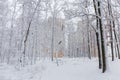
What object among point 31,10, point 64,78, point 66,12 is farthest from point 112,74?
point 31,10

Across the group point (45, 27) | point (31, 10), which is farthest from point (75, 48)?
point (31, 10)

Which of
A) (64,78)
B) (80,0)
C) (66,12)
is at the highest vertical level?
(80,0)

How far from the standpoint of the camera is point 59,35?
147 ft

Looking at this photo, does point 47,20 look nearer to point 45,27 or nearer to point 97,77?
point 45,27

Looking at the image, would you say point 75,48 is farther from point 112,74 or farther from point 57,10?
point 112,74

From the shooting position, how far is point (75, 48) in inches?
2373

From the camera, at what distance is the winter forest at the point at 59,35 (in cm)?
1350

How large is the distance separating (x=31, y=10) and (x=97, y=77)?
53.7 feet

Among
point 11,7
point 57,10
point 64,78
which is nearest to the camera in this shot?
point 64,78

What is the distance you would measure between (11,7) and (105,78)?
94.3ft

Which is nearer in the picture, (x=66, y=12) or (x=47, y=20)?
(x=66, y=12)

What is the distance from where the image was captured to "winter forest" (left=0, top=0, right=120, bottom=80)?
44.3 ft

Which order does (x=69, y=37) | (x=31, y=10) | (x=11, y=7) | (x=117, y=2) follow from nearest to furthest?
(x=117, y=2)
(x=31, y=10)
(x=11, y=7)
(x=69, y=37)

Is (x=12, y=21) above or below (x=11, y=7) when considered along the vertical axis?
below
